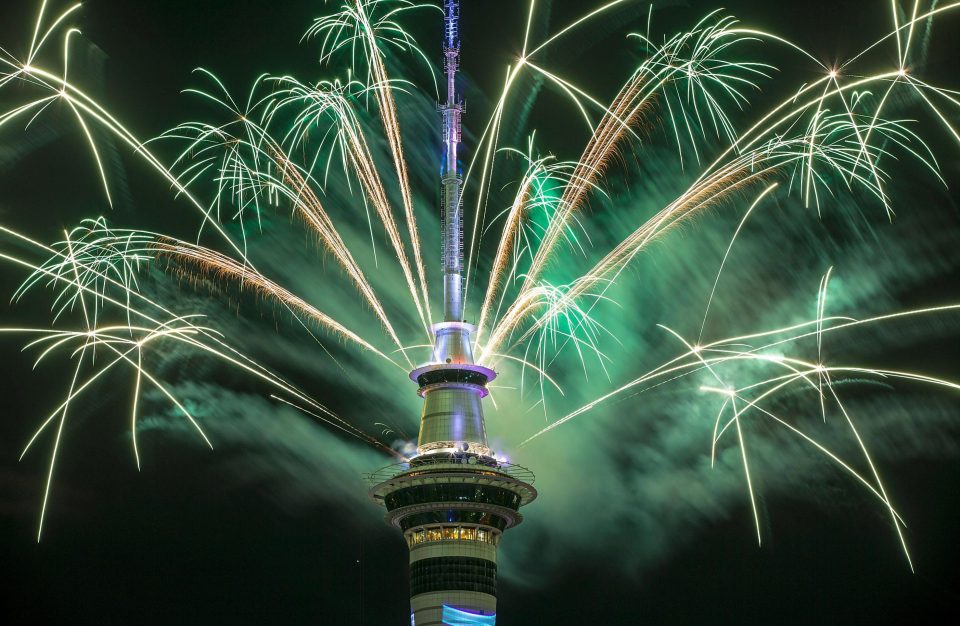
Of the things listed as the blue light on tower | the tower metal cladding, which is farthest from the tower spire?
the blue light on tower

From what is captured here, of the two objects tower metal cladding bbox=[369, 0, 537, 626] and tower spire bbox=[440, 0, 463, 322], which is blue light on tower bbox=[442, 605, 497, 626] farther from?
tower spire bbox=[440, 0, 463, 322]

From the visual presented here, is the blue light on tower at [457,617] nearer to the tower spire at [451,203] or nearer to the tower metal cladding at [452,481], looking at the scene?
the tower metal cladding at [452,481]

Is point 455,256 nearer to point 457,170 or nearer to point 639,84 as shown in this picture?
point 457,170

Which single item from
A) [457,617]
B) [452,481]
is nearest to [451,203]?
[452,481]

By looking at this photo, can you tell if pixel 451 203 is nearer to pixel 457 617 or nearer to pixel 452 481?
pixel 452 481

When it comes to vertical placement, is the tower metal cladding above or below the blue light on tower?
above

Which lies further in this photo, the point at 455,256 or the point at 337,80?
the point at 455,256

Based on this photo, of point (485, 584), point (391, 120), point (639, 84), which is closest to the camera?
point (639, 84)

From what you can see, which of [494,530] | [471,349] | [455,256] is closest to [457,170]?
[455,256]
